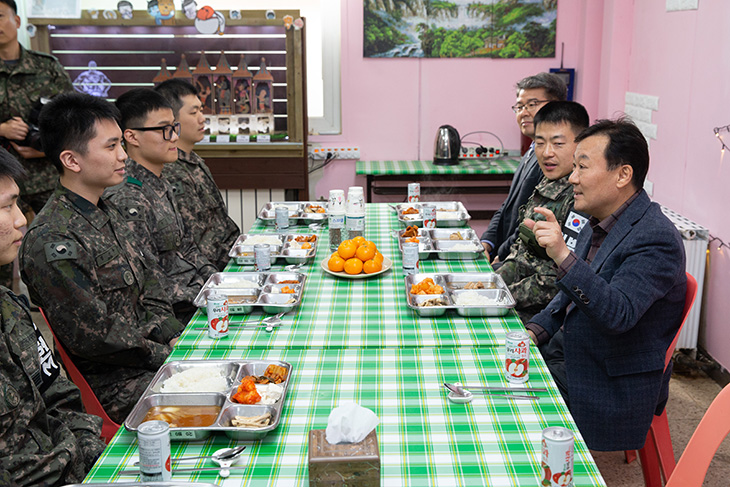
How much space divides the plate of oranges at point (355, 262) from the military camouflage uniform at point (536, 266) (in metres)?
0.62

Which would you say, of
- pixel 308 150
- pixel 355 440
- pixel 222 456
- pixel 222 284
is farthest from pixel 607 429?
pixel 308 150

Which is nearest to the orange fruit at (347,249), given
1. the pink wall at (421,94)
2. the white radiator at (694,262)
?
the white radiator at (694,262)

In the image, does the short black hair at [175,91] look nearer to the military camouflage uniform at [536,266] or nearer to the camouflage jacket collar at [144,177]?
the camouflage jacket collar at [144,177]

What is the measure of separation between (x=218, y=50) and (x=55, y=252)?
3.51 metres

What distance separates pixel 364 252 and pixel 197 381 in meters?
1.15

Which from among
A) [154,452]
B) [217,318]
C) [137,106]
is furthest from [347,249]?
[154,452]

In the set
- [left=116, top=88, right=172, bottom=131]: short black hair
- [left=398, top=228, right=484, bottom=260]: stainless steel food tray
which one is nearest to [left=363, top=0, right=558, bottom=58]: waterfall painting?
[left=398, top=228, right=484, bottom=260]: stainless steel food tray

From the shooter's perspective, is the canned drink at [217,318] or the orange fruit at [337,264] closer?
the canned drink at [217,318]

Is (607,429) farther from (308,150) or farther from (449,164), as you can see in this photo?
(308,150)

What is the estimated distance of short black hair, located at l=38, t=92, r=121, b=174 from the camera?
2537mm

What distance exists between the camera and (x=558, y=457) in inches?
56.0

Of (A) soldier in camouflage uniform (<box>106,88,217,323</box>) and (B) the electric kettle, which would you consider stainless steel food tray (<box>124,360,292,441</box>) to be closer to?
(A) soldier in camouflage uniform (<box>106,88,217,323</box>)

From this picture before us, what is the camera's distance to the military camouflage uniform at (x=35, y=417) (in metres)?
1.74

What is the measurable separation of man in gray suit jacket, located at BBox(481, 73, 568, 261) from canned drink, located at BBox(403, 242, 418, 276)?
3.08 ft
